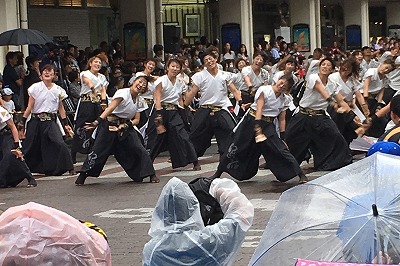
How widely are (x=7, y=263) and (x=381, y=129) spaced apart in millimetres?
13253

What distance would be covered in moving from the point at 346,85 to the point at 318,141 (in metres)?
1.26

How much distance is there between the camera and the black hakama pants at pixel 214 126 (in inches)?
603

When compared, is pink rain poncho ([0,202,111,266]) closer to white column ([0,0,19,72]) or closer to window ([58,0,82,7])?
white column ([0,0,19,72])

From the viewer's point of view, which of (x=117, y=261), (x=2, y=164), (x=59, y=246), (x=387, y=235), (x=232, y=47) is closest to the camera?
(x=59, y=246)

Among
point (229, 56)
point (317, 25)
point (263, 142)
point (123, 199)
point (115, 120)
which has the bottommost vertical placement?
point (123, 199)

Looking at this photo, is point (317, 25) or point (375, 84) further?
point (317, 25)

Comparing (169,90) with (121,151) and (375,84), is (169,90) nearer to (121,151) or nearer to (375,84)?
(121,151)

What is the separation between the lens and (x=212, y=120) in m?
15.4

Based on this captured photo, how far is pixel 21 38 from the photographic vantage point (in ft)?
63.6

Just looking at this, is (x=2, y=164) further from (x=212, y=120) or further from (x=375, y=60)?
(x=375, y=60)

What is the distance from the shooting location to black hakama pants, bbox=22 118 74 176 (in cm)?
1538

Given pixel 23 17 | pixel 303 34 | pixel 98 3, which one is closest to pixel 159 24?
pixel 98 3

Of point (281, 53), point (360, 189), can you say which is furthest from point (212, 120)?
point (281, 53)

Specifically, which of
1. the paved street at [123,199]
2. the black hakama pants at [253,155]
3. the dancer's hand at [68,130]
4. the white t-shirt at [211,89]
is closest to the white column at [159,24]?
the paved street at [123,199]
